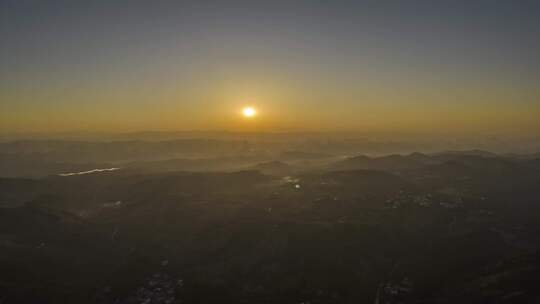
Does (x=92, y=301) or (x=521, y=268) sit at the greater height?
(x=521, y=268)

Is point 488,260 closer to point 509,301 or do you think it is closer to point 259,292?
point 509,301

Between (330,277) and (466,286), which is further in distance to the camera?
(330,277)

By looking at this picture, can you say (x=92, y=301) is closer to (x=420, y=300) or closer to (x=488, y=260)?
(x=420, y=300)

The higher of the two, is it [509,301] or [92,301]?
[509,301]

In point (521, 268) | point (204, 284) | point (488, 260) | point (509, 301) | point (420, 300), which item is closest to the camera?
point (509, 301)

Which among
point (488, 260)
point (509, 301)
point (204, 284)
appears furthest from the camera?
point (488, 260)

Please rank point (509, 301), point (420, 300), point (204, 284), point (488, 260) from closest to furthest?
point (509, 301) → point (420, 300) → point (204, 284) → point (488, 260)

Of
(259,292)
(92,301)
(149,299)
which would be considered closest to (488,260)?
(259,292)

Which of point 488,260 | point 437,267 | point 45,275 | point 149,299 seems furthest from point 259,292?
point 488,260

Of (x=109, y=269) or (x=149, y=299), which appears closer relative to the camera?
(x=149, y=299)
